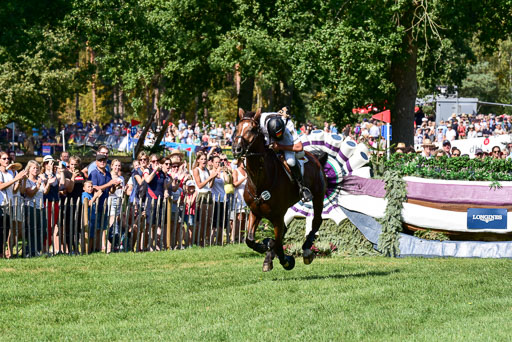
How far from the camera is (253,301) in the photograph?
35.8ft

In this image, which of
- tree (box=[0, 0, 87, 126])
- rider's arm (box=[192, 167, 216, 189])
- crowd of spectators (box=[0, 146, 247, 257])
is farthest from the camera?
tree (box=[0, 0, 87, 126])

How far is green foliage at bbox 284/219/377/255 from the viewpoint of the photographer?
1750cm

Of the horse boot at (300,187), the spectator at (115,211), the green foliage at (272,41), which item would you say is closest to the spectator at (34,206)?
the spectator at (115,211)

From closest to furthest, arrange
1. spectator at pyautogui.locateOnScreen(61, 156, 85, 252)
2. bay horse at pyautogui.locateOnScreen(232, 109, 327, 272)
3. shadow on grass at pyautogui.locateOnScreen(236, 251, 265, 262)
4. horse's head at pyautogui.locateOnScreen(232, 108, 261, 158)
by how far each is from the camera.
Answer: horse's head at pyautogui.locateOnScreen(232, 108, 261, 158)
bay horse at pyautogui.locateOnScreen(232, 109, 327, 272)
spectator at pyautogui.locateOnScreen(61, 156, 85, 252)
shadow on grass at pyautogui.locateOnScreen(236, 251, 265, 262)

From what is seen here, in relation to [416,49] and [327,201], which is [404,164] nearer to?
[327,201]

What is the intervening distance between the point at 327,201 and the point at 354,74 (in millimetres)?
→ 11300

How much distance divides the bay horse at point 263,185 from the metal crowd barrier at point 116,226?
5287 mm

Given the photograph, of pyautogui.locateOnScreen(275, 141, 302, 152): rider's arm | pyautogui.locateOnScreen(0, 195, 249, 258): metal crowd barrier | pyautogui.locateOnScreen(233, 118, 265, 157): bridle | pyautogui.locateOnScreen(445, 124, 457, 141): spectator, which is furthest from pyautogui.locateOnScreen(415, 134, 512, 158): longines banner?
pyautogui.locateOnScreen(233, 118, 265, 157): bridle

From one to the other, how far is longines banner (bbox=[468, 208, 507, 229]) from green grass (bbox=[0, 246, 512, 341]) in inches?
59.7

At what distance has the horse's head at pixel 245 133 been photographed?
11.6 m

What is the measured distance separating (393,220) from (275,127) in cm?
559

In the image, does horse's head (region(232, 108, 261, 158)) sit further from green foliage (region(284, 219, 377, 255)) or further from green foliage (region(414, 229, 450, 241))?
green foliage (region(414, 229, 450, 241))

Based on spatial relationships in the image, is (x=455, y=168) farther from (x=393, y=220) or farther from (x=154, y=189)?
(x=154, y=189)

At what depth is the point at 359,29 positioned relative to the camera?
27.8 m
